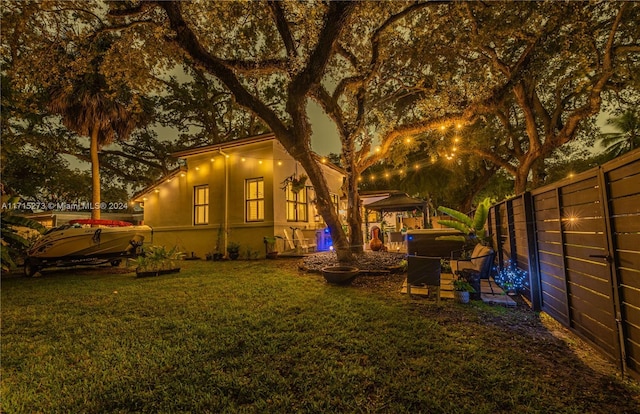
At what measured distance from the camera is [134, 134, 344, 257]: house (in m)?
11.6

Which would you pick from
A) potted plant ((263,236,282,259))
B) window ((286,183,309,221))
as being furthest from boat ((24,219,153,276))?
window ((286,183,309,221))

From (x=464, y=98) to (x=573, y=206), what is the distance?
7662mm

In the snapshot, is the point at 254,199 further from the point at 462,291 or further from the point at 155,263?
the point at 462,291

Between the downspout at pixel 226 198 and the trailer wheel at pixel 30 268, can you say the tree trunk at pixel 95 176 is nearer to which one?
the trailer wheel at pixel 30 268

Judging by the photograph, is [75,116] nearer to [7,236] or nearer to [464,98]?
[7,236]

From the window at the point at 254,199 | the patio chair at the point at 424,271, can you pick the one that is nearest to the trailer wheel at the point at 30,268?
the window at the point at 254,199

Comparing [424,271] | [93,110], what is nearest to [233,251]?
[424,271]

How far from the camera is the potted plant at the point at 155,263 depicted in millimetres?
7895

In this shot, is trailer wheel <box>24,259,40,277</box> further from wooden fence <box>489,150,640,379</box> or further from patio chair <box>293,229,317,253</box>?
wooden fence <box>489,150,640,379</box>

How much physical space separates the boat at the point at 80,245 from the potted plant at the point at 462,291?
10.3 metres

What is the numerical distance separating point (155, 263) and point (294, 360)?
23.5 feet

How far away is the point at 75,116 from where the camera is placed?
12.6 metres

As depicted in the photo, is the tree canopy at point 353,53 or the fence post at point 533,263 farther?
the tree canopy at point 353,53

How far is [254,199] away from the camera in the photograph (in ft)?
40.1
